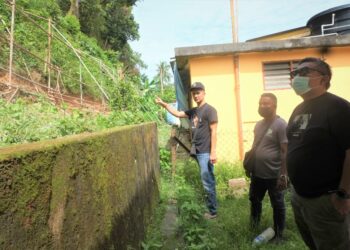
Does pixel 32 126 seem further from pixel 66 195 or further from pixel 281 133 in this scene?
pixel 281 133

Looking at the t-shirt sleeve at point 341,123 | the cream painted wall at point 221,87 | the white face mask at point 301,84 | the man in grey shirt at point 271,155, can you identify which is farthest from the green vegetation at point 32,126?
the cream painted wall at point 221,87

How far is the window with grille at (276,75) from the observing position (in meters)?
Answer: 9.25

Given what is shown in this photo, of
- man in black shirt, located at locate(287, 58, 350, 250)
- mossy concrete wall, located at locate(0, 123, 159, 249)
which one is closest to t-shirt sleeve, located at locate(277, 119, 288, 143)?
man in black shirt, located at locate(287, 58, 350, 250)

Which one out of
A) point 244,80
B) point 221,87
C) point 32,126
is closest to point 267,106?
point 32,126

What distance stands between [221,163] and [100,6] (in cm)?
2473

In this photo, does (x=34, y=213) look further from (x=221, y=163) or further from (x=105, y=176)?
(x=221, y=163)

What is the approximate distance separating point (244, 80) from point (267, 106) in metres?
4.85

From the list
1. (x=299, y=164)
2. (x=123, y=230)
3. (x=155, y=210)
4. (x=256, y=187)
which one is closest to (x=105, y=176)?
(x=123, y=230)

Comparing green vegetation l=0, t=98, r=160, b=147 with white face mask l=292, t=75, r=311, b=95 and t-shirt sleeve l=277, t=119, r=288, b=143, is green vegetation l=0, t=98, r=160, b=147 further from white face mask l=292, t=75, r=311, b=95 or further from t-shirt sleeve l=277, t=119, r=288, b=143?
white face mask l=292, t=75, r=311, b=95

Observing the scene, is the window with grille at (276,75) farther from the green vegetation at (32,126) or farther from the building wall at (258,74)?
the green vegetation at (32,126)

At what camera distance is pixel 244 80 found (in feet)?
30.0

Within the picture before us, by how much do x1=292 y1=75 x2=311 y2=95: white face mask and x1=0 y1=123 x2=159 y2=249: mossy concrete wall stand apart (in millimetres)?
1592

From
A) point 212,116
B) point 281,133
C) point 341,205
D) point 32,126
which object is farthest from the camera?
point 212,116

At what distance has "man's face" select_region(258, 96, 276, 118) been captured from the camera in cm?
443
